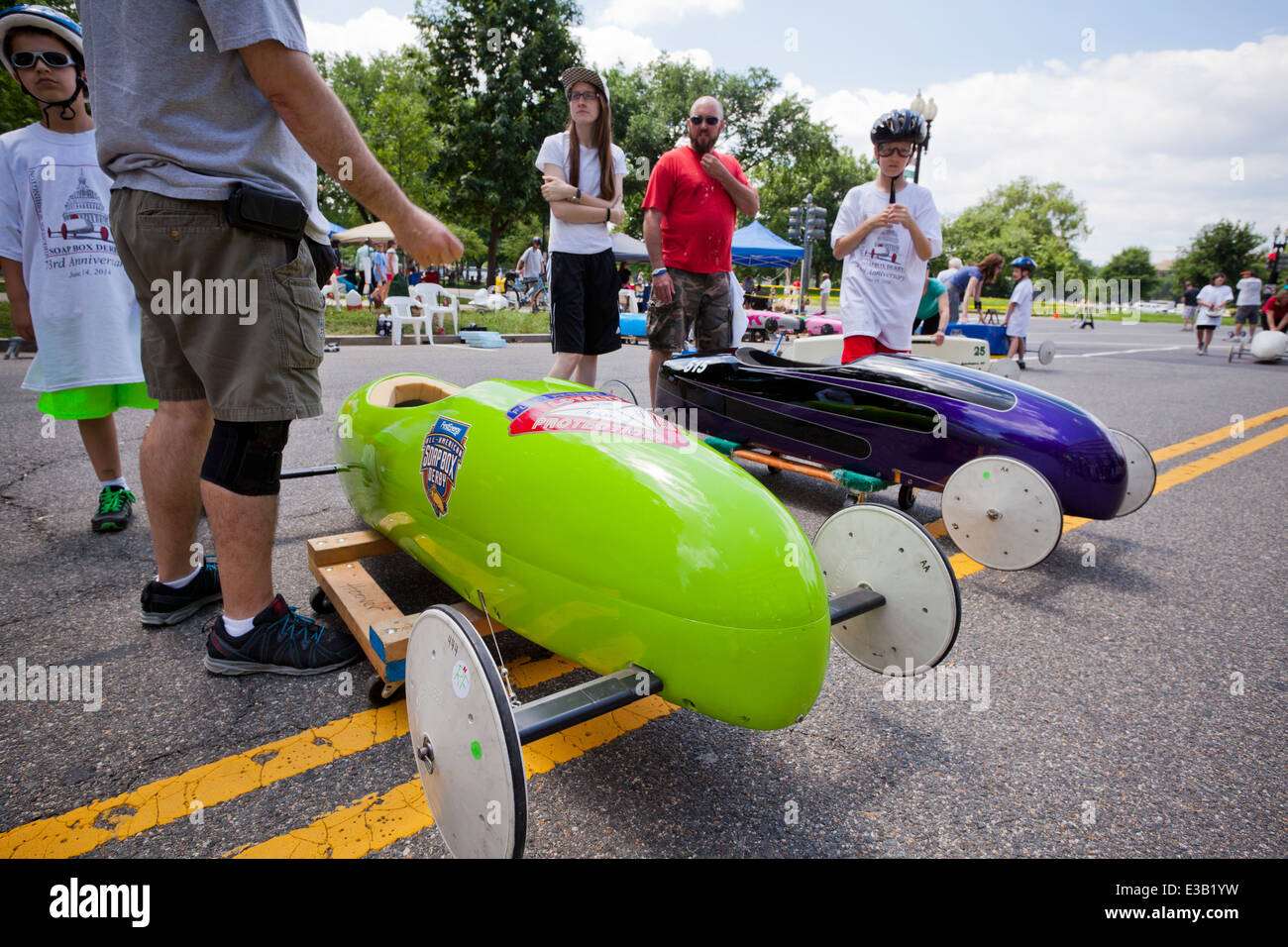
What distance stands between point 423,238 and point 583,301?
2.28 m

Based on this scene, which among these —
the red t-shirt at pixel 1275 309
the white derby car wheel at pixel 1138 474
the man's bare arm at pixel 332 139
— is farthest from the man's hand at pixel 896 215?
the red t-shirt at pixel 1275 309

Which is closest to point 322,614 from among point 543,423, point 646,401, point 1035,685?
point 543,423

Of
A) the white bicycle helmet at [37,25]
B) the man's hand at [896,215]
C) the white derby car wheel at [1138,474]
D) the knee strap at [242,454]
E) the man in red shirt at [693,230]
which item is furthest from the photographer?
the man in red shirt at [693,230]

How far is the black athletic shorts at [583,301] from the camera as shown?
4.04 metres

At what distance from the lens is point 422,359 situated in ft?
31.0

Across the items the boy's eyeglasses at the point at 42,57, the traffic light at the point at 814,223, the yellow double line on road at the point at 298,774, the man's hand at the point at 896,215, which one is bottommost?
the yellow double line on road at the point at 298,774

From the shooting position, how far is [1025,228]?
79.0 metres

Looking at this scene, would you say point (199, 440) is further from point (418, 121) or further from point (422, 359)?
point (418, 121)

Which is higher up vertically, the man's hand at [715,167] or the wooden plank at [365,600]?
the man's hand at [715,167]

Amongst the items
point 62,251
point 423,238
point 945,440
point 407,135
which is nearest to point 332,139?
point 423,238

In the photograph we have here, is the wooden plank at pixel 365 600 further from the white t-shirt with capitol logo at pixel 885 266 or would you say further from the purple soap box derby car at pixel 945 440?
the white t-shirt with capitol logo at pixel 885 266

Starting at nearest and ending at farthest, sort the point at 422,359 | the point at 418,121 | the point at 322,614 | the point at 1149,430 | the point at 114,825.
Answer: the point at 114,825 < the point at 322,614 < the point at 1149,430 < the point at 422,359 < the point at 418,121

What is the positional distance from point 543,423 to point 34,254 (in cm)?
271

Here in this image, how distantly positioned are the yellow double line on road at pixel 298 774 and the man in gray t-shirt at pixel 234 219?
14.2 inches
